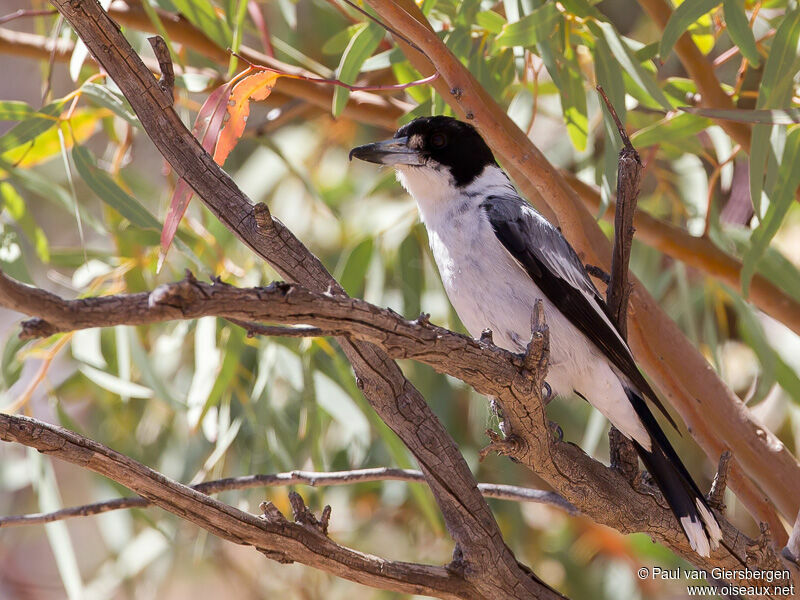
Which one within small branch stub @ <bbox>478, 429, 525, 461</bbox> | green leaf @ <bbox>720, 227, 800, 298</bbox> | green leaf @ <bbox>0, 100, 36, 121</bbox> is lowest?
small branch stub @ <bbox>478, 429, 525, 461</bbox>

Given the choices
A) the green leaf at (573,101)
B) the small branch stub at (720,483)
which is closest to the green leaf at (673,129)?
the green leaf at (573,101)

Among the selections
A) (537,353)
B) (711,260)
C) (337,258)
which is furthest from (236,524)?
(337,258)

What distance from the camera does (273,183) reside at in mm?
3336

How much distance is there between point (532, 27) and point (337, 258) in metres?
1.49

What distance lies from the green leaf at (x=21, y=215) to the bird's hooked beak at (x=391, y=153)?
2.70ft

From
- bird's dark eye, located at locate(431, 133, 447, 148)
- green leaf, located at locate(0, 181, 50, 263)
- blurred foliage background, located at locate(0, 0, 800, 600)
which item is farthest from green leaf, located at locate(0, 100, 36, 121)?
bird's dark eye, located at locate(431, 133, 447, 148)

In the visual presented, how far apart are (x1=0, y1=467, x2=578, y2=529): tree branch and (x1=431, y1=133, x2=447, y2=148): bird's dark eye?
2.47 feet

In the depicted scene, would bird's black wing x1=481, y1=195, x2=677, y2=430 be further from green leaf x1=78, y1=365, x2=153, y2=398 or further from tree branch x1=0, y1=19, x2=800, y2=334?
green leaf x1=78, y1=365, x2=153, y2=398

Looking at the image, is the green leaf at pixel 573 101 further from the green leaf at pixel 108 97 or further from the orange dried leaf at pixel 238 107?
the green leaf at pixel 108 97

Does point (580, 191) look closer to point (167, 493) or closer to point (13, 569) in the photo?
point (167, 493)

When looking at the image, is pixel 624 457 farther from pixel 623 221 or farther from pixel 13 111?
pixel 13 111

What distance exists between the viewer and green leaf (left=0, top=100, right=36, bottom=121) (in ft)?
6.25

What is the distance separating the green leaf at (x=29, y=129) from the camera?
74.1 inches

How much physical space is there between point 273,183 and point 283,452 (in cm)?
130
